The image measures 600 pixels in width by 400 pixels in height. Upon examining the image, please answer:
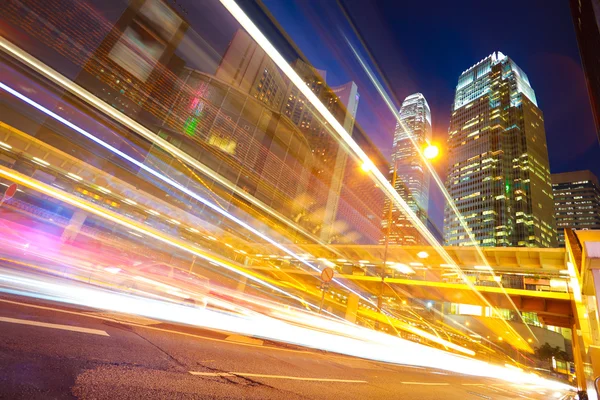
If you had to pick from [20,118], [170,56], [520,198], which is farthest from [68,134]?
[520,198]

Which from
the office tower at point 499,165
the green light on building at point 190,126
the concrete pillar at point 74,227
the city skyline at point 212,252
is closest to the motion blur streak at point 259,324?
the city skyline at point 212,252

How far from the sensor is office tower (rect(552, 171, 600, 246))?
167m

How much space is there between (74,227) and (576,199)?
246m

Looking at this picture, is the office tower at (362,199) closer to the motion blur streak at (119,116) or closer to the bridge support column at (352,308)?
the motion blur streak at (119,116)

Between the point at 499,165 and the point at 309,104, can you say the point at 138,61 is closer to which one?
the point at 309,104

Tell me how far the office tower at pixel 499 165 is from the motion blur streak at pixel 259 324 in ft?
437

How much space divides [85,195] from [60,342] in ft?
123

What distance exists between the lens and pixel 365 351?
1362cm

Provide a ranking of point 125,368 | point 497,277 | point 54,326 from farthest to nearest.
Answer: point 497,277 → point 54,326 → point 125,368

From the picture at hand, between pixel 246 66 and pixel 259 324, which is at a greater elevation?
pixel 246 66

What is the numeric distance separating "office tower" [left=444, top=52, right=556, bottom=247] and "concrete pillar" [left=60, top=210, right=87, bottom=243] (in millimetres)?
145027

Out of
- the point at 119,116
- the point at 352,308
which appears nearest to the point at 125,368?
the point at 352,308

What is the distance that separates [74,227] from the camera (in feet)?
86.0

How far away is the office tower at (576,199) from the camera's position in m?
167
